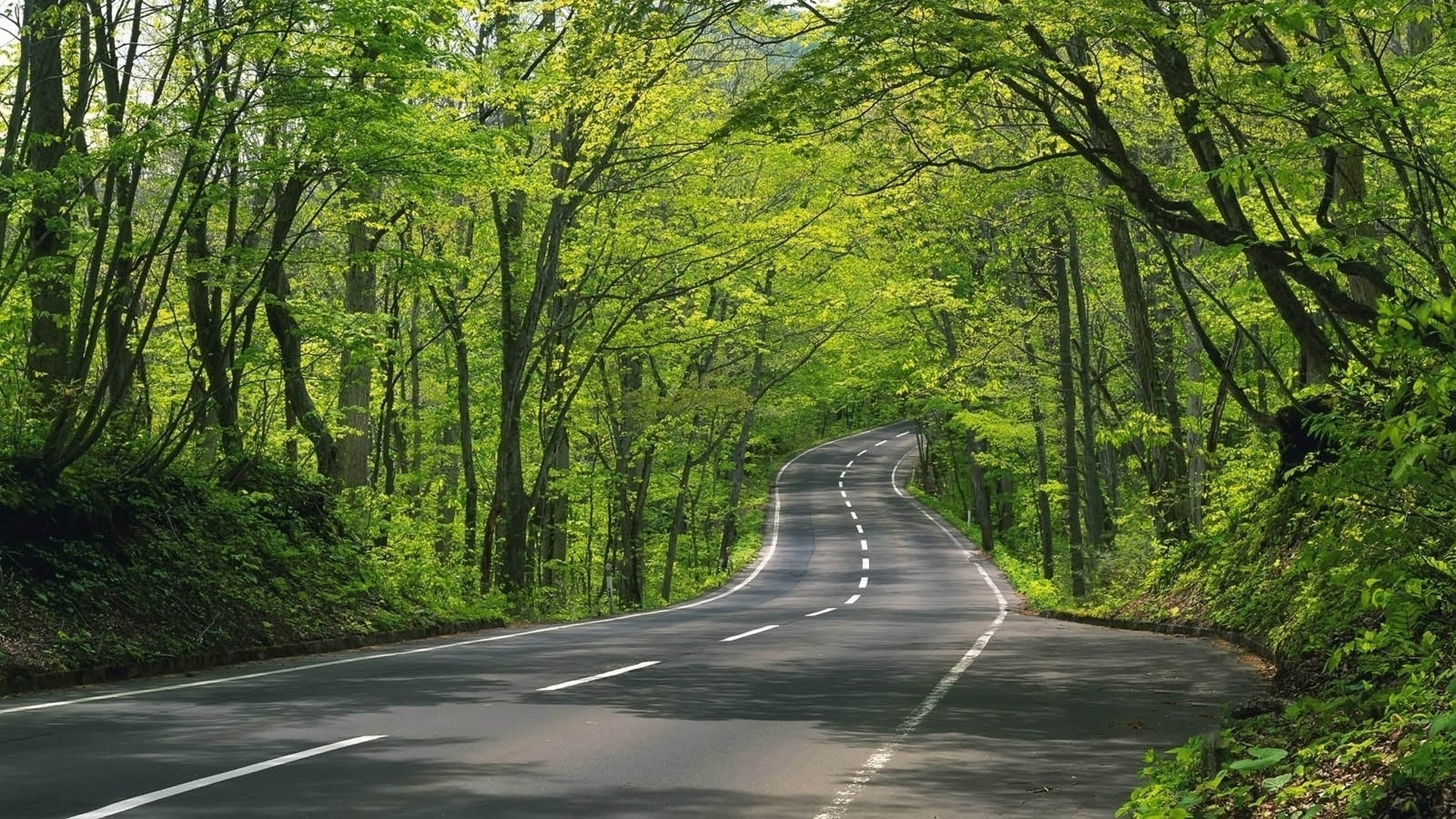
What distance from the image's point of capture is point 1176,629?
18844 mm

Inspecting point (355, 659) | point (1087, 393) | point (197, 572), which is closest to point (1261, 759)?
point (355, 659)

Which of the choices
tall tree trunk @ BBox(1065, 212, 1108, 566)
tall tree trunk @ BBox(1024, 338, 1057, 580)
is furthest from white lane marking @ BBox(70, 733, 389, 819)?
tall tree trunk @ BBox(1024, 338, 1057, 580)

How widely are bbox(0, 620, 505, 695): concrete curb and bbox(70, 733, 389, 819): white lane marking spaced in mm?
4701

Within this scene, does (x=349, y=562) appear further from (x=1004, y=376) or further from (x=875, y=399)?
(x=875, y=399)

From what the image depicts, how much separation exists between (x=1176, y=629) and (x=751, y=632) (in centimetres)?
635

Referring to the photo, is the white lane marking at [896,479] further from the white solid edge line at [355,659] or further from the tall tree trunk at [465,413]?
the tall tree trunk at [465,413]

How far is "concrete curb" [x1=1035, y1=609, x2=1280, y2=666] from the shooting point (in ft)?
46.3

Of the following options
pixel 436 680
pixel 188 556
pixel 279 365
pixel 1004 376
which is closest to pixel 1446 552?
pixel 436 680

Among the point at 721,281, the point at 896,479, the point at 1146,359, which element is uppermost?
the point at 721,281

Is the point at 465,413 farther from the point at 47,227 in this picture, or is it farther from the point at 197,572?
the point at 47,227

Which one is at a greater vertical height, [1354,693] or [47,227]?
[47,227]

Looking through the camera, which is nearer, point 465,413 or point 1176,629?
point 1176,629

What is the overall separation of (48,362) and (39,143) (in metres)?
3.28

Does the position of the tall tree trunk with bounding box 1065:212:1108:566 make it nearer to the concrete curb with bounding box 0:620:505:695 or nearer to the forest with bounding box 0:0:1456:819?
the forest with bounding box 0:0:1456:819
